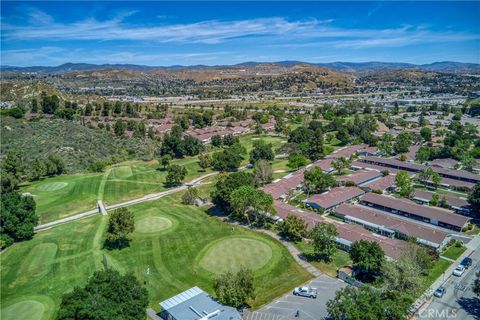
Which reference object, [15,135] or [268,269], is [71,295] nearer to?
[268,269]

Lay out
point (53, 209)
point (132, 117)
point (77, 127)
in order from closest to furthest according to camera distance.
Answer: point (53, 209) < point (77, 127) < point (132, 117)

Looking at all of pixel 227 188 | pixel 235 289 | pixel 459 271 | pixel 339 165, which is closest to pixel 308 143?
pixel 339 165

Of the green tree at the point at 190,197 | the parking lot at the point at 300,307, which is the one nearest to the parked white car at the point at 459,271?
the parking lot at the point at 300,307

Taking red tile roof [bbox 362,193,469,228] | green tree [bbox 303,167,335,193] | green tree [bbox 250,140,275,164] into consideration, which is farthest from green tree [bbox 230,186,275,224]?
green tree [bbox 250,140,275,164]

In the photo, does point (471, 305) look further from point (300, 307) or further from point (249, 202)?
point (249, 202)

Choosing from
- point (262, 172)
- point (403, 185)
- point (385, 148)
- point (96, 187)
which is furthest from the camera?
point (385, 148)

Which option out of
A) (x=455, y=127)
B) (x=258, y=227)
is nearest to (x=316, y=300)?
(x=258, y=227)
